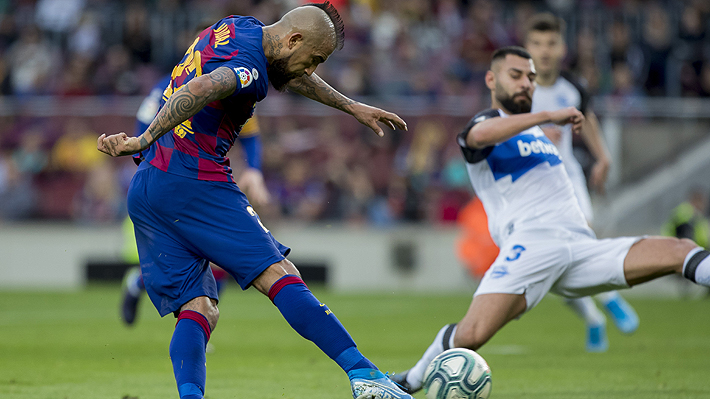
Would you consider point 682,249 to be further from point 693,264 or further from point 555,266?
point 555,266

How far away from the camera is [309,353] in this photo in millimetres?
8078

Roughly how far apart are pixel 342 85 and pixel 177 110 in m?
13.5

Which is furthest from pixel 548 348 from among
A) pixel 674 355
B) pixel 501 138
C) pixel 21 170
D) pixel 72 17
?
pixel 72 17

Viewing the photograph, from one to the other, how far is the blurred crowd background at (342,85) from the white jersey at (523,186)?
1043 centimetres

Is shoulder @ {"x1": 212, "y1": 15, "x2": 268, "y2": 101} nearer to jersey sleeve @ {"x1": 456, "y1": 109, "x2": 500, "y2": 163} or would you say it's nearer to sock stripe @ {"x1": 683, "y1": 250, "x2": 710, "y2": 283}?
jersey sleeve @ {"x1": 456, "y1": 109, "x2": 500, "y2": 163}

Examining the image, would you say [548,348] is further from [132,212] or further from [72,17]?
[72,17]

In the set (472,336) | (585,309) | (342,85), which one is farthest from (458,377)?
(342,85)

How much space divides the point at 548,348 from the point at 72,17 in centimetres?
1490

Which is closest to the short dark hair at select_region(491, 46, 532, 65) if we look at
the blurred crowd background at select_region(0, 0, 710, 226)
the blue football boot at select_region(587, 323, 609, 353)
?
the blue football boot at select_region(587, 323, 609, 353)

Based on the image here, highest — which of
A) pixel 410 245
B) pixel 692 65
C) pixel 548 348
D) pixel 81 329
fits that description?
pixel 692 65

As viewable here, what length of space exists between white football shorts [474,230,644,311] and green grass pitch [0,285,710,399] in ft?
2.26

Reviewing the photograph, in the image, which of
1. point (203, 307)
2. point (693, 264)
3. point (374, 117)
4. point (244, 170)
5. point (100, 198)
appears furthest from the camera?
point (100, 198)

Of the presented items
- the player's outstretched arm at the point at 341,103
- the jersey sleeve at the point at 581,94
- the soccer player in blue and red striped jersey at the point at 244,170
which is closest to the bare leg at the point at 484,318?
the player's outstretched arm at the point at 341,103

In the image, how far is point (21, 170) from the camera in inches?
659
